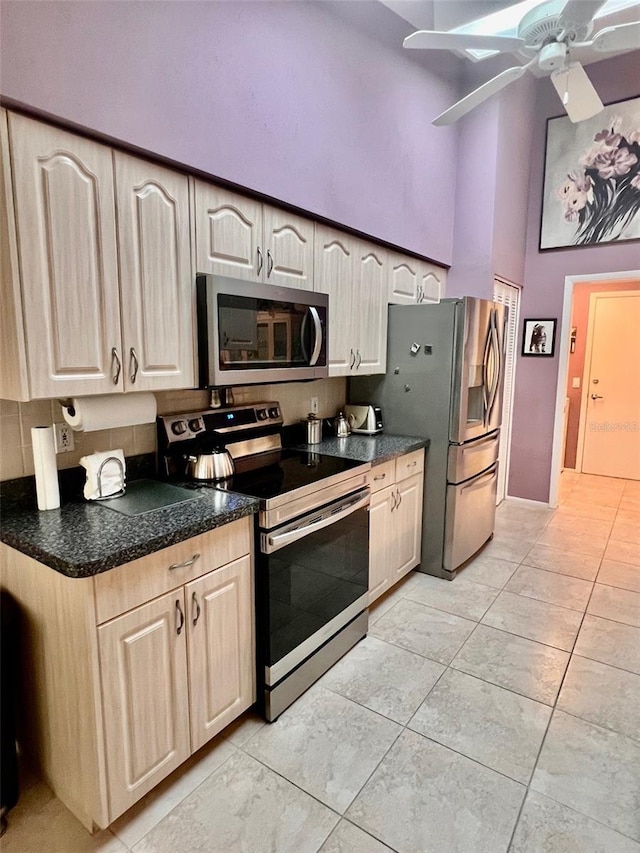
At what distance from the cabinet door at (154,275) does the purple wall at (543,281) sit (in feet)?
11.9

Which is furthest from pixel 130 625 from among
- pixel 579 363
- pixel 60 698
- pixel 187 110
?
pixel 579 363

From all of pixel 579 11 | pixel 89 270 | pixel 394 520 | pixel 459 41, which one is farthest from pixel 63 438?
pixel 579 11

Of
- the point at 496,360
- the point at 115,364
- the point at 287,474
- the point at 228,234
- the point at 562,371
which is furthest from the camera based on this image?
the point at 562,371

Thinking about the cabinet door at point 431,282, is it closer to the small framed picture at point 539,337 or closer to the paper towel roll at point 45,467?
the small framed picture at point 539,337

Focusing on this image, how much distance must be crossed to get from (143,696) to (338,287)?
209cm

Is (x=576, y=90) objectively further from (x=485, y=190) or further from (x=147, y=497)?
(x=147, y=497)

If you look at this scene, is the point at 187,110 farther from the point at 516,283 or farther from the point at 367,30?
the point at 516,283

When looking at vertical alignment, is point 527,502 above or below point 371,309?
below

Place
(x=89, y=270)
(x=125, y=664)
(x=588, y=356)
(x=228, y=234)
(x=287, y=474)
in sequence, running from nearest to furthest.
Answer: (x=125, y=664) → (x=89, y=270) → (x=228, y=234) → (x=287, y=474) → (x=588, y=356)

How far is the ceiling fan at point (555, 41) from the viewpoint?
1.78 metres

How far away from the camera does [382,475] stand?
2.60 meters

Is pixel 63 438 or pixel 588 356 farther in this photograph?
pixel 588 356

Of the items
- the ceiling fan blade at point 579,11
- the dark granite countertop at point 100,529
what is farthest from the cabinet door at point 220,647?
the ceiling fan blade at point 579,11

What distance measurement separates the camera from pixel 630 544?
3717mm
